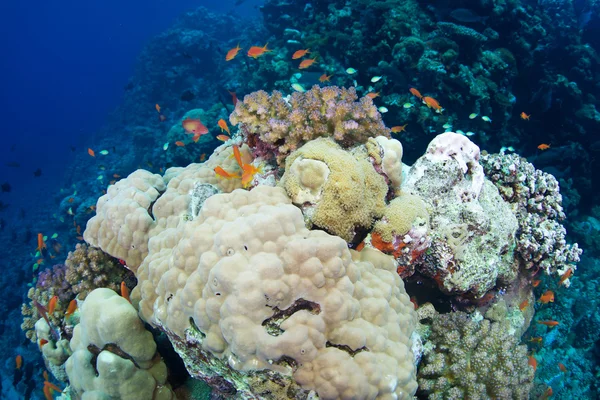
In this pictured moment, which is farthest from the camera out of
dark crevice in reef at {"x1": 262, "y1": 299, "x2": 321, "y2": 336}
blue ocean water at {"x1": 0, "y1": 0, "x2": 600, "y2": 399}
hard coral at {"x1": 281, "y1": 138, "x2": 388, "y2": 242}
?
blue ocean water at {"x1": 0, "y1": 0, "x2": 600, "y2": 399}

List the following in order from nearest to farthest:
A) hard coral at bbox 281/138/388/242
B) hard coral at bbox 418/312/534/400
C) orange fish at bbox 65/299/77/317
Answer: hard coral at bbox 281/138/388/242
hard coral at bbox 418/312/534/400
orange fish at bbox 65/299/77/317

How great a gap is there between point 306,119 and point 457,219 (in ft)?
7.67

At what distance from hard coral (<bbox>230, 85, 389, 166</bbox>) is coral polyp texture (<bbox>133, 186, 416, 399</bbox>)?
4.33 ft

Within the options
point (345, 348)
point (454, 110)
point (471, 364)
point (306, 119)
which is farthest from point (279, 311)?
point (454, 110)

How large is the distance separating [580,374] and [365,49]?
1086 centimetres

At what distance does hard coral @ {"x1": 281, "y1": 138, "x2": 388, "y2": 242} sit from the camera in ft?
11.2

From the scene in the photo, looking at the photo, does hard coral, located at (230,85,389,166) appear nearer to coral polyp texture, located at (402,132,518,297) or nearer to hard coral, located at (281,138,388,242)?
hard coral, located at (281,138,388,242)

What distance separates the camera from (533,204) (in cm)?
577

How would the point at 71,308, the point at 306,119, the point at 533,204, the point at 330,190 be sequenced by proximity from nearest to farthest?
the point at 330,190, the point at 306,119, the point at 71,308, the point at 533,204

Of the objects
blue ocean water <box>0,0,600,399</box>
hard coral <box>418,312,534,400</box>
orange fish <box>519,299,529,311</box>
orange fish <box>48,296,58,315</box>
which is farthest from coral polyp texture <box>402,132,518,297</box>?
orange fish <box>48,296,58,315</box>

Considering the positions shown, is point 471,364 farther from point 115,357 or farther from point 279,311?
point 115,357

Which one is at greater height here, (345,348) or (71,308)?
(345,348)

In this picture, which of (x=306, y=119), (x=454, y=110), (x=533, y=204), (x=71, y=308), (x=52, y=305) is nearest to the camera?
(x=306, y=119)

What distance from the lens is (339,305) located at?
278cm
